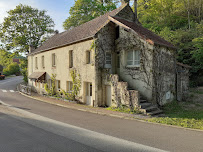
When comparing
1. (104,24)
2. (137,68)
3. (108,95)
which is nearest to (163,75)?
(137,68)

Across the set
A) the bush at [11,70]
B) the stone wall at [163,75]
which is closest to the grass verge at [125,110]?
the stone wall at [163,75]

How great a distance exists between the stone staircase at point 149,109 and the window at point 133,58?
284cm

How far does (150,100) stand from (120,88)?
7.17ft

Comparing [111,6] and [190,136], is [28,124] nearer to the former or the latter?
[190,136]

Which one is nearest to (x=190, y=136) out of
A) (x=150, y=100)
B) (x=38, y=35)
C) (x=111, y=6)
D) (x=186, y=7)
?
(x=150, y=100)

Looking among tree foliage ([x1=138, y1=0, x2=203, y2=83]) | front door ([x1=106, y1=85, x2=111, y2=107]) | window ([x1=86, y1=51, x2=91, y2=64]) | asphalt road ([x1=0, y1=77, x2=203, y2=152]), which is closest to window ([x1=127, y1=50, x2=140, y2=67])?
front door ([x1=106, y1=85, x2=111, y2=107])

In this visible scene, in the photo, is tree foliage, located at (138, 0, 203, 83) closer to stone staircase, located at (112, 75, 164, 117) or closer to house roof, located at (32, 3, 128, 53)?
house roof, located at (32, 3, 128, 53)

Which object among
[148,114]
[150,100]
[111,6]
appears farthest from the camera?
[111,6]

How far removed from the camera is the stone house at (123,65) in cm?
1054

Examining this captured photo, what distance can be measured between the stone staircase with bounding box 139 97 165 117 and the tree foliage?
38.7 ft

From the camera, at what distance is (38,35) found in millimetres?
31297

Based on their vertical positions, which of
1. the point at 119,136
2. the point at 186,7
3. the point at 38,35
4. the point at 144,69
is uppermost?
the point at 186,7

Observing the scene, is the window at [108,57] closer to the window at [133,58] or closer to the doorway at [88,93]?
the window at [133,58]

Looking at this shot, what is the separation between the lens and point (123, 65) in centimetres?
1204
